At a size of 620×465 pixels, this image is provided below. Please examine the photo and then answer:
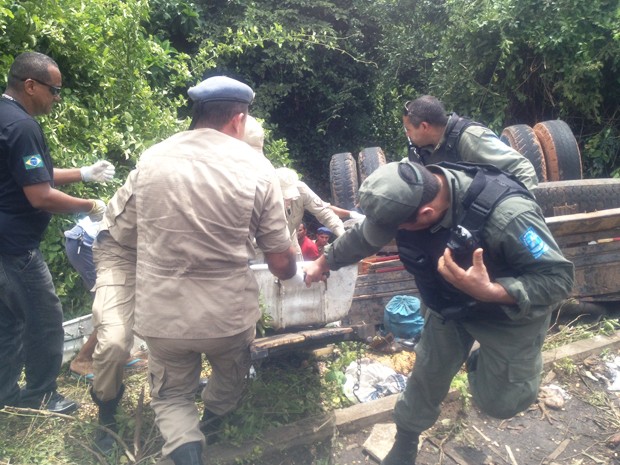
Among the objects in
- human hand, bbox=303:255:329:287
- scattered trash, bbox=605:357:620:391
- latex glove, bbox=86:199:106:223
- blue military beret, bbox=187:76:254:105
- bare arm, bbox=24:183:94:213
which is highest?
blue military beret, bbox=187:76:254:105

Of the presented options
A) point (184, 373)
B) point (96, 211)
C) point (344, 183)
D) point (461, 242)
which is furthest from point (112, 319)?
point (344, 183)

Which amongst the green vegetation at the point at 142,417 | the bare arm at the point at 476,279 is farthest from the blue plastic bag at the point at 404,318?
the bare arm at the point at 476,279

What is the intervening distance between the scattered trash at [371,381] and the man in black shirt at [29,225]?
1.81 meters

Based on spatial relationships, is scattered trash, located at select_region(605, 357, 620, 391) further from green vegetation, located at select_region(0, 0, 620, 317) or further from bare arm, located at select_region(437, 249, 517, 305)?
green vegetation, located at select_region(0, 0, 620, 317)

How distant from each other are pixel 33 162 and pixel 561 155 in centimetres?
533

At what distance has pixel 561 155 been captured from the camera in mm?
6164

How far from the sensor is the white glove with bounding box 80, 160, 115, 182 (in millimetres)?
3559

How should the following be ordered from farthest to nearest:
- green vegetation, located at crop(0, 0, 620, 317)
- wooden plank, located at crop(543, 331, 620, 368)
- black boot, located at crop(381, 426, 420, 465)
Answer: green vegetation, located at crop(0, 0, 620, 317) → wooden plank, located at crop(543, 331, 620, 368) → black boot, located at crop(381, 426, 420, 465)

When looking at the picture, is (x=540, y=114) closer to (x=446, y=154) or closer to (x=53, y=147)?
(x=446, y=154)

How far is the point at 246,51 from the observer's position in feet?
27.5

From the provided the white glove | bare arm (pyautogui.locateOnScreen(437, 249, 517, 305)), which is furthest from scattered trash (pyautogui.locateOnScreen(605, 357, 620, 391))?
the white glove

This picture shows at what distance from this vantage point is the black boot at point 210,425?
3.13m

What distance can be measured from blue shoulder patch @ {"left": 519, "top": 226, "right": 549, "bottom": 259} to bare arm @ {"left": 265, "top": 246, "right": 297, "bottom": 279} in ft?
3.58

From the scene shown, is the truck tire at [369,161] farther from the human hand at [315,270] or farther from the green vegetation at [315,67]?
the human hand at [315,270]
